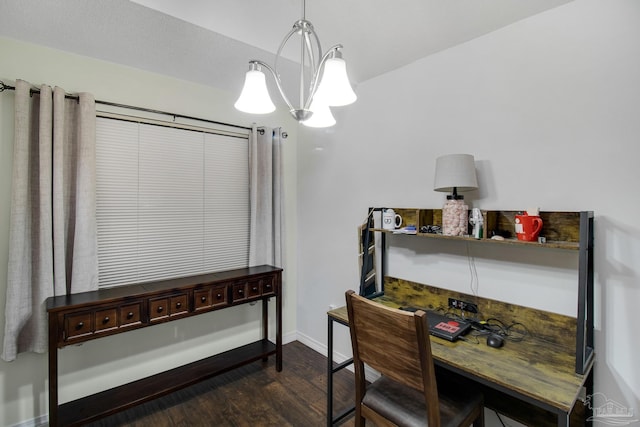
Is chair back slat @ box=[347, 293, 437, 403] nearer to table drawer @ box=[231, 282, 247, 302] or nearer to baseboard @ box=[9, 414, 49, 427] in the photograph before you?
table drawer @ box=[231, 282, 247, 302]

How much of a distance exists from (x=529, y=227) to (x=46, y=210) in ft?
8.87

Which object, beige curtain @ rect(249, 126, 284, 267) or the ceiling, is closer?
the ceiling

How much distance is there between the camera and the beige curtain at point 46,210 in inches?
71.5

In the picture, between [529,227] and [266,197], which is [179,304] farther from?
[529,227]

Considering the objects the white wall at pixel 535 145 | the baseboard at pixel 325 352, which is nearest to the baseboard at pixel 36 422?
the baseboard at pixel 325 352

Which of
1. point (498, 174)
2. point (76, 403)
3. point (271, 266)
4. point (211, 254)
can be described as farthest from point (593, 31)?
point (76, 403)

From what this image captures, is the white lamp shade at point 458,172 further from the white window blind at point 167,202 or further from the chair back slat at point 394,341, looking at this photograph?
the white window blind at point 167,202

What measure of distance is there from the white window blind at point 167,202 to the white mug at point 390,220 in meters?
1.38

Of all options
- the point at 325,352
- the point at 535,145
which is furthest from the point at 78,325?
the point at 535,145

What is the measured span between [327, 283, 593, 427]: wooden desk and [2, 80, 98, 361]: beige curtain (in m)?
2.24

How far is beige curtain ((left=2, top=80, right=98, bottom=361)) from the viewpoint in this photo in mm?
1815

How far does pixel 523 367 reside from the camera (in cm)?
134

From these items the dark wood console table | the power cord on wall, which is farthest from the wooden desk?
the dark wood console table

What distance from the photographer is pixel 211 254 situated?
272cm
